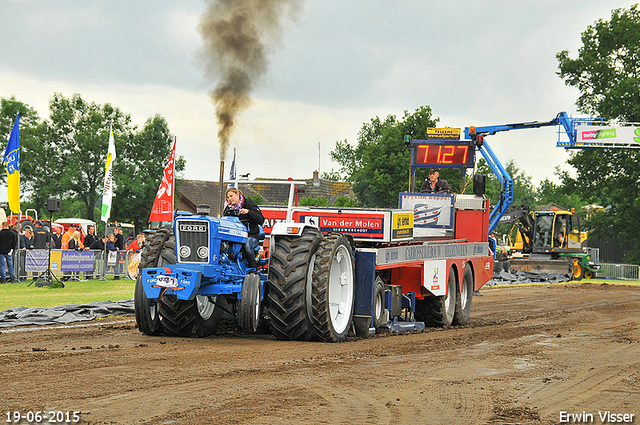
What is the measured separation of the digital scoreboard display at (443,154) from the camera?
60.6 ft

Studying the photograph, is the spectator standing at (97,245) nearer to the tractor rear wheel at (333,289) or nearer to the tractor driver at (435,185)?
the tractor driver at (435,185)

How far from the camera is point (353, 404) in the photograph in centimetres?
610

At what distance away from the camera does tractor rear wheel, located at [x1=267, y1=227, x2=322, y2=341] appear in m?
9.59

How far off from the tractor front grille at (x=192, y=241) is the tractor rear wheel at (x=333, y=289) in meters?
1.39

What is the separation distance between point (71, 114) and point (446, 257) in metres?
47.0

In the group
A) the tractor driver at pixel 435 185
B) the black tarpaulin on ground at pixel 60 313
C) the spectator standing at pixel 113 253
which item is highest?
the tractor driver at pixel 435 185

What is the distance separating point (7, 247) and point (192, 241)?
1344 cm

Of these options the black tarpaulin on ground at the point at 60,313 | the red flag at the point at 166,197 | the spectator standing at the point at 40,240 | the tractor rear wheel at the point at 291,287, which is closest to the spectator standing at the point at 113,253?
the red flag at the point at 166,197

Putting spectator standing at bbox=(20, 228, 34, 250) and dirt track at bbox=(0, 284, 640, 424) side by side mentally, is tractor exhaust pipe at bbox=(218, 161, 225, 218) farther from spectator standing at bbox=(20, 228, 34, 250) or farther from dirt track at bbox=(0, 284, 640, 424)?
spectator standing at bbox=(20, 228, 34, 250)

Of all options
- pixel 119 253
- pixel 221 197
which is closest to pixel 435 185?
pixel 221 197

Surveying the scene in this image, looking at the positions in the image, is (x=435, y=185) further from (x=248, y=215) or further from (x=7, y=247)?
(x=7, y=247)

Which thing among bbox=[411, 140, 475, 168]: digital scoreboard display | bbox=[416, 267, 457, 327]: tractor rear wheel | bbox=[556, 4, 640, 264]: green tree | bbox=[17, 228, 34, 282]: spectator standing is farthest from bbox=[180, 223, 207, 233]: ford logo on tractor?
bbox=[556, 4, 640, 264]: green tree

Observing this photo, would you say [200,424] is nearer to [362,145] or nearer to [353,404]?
[353,404]

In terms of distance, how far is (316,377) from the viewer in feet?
23.7
